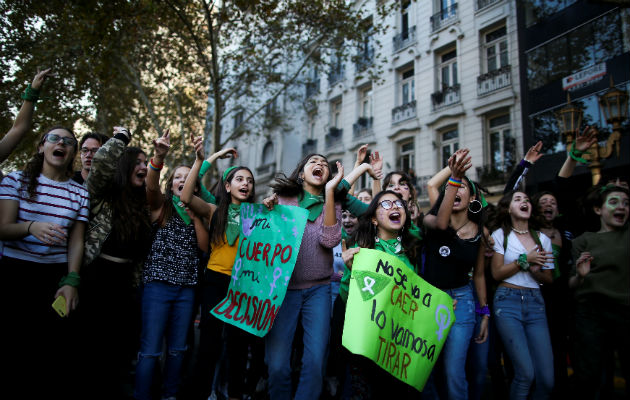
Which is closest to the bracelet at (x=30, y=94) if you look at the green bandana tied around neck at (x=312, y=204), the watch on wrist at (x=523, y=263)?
the green bandana tied around neck at (x=312, y=204)

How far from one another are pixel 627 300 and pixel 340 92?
62.2ft

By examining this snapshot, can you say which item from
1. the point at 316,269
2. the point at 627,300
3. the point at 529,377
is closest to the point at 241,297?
the point at 316,269

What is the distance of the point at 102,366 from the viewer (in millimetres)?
3260

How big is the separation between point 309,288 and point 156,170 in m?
1.58

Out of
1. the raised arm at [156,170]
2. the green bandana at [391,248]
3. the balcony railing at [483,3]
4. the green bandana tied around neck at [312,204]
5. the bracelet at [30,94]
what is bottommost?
the green bandana at [391,248]

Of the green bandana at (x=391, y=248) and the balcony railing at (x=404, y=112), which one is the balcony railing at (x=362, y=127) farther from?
the green bandana at (x=391, y=248)

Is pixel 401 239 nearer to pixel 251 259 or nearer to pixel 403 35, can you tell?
pixel 251 259

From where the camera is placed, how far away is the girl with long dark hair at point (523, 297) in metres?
3.35

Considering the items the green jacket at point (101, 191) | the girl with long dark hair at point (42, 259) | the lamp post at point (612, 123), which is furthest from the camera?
the lamp post at point (612, 123)

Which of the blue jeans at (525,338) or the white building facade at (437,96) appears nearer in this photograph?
the blue jeans at (525,338)

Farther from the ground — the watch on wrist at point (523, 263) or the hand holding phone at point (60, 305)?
the watch on wrist at point (523, 263)

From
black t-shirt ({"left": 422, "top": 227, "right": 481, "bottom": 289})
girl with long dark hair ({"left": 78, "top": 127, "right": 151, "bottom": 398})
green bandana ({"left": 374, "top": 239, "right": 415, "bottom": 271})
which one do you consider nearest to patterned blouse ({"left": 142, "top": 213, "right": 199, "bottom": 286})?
girl with long dark hair ({"left": 78, "top": 127, "right": 151, "bottom": 398})

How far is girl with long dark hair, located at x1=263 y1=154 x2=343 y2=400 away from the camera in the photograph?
2947 millimetres

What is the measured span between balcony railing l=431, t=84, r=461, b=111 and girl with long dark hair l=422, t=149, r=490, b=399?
44.5ft
